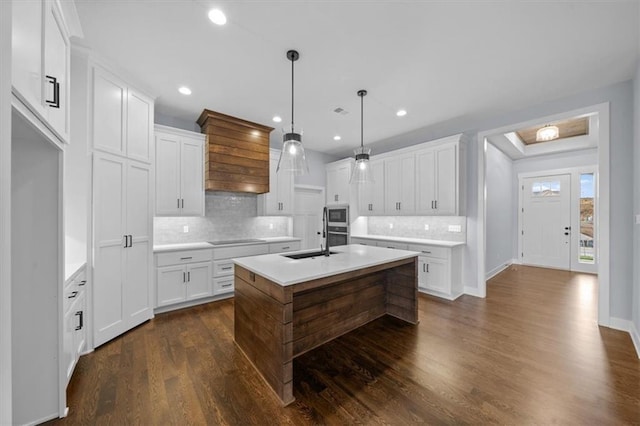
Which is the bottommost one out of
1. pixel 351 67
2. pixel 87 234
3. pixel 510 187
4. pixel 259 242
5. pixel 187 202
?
pixel 259 242

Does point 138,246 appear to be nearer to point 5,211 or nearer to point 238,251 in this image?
point 238,251

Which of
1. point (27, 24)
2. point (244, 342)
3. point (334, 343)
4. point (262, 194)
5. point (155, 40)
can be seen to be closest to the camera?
point (27, 24)

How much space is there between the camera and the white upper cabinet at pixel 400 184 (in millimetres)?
4707

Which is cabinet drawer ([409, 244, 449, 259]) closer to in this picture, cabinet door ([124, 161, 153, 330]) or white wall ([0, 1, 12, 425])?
cabinet door ([124, 161, 153, 330])

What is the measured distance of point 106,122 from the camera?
2.65 m

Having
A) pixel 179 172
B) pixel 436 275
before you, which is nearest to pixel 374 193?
pixel 436 275

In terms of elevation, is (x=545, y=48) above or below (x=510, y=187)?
above

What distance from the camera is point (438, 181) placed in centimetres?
432

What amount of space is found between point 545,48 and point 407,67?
3.96 feet

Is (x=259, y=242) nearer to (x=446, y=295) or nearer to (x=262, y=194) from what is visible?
(x=262, y=194)

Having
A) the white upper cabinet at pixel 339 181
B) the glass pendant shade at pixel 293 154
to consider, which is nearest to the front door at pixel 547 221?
the white upper cabinet at pixel 339 181

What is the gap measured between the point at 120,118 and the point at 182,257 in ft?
6.02

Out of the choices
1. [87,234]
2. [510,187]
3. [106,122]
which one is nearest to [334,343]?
[87,234]

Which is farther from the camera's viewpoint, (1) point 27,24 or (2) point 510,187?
(2) point 510,187
